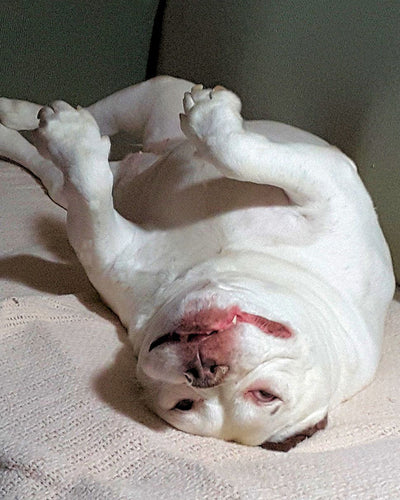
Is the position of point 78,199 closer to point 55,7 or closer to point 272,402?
point 272,402

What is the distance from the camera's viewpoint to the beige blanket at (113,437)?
108cm

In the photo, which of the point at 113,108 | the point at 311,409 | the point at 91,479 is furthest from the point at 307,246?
the point at 113,108

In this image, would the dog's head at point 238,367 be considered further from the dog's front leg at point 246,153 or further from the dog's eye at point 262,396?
the dog's front leg at point 246,153

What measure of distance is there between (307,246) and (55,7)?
3.93ft

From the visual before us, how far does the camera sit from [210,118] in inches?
54.9

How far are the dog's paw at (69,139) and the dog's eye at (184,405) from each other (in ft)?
1.43

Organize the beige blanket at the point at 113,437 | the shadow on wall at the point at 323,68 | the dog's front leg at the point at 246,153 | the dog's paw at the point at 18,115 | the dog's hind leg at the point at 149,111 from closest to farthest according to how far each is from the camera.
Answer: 1. the beige blanket at the point at 113,437
2. the dog's front leg at the point at 246,153
3. the shadow on wall at the point at 323,68
4. the dog's hind leg at the point at 149,111
5. the dog's paw at the point at 18,115

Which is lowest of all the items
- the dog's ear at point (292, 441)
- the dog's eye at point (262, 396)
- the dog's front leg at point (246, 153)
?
the dog's ear at point (292, 441)

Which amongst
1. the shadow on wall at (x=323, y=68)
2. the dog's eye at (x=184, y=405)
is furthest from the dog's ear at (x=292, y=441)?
the shadow on wall at (x=323, y=68)

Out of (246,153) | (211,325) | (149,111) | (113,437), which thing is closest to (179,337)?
(211,325)

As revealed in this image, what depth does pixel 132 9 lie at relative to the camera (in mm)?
2402

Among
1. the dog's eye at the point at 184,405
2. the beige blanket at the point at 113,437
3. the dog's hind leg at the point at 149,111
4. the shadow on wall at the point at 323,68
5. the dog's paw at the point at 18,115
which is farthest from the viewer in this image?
the dog's paw at the point at 18,115

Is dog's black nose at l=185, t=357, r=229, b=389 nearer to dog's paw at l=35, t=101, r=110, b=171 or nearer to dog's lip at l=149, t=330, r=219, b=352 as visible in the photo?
dog's lip at l=149, t=330, r=219, b=352

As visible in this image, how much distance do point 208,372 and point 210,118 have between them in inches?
18.1
